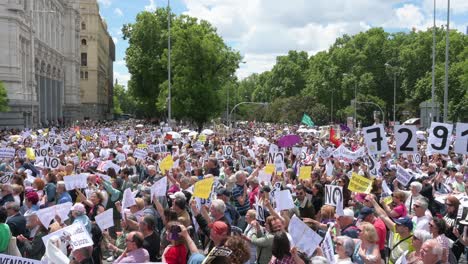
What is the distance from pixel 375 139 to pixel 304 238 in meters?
8.34

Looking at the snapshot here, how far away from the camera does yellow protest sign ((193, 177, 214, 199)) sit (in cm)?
992

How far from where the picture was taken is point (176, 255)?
686 cm

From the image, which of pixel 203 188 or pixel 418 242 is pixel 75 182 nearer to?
pixel 203 188

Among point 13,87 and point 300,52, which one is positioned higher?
point 300,52

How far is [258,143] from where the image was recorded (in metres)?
26.8

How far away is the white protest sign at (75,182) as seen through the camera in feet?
37.6

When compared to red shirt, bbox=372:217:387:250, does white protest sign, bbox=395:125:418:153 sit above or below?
above

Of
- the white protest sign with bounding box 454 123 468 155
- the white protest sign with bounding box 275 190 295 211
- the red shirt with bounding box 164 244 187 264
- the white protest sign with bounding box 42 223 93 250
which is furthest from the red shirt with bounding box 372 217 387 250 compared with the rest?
the white protest sign with bounding box 454 123 468 155

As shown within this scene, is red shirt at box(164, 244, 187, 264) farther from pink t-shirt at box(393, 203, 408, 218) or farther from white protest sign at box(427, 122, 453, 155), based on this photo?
white protest sign at box(427, 122, 453, 155)

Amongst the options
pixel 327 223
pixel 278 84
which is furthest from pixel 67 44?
pixel 327 223

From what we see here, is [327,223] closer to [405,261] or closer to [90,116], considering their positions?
[405,261]

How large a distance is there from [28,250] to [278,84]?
115882 mm

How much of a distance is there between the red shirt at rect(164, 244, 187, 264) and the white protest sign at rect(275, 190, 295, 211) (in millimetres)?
2592

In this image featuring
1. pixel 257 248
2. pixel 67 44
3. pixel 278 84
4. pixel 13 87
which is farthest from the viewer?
pixel 278 84
